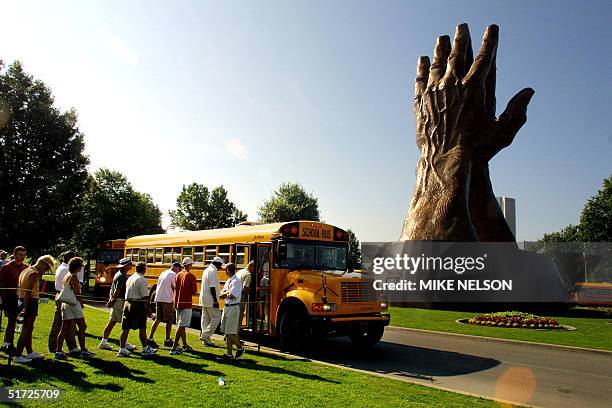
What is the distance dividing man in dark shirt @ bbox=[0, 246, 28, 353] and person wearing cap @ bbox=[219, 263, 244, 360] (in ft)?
12.4

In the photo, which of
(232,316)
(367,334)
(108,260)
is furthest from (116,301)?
(108,260)

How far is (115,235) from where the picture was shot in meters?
42.3

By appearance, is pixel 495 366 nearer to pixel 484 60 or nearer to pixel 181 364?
pixel 181 364

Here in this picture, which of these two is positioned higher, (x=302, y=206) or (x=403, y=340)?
(x=302, y=206)

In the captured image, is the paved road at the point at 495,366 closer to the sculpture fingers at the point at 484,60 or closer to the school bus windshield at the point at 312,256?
the school bus windshield at the point at 312,256

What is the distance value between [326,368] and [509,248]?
2183cm

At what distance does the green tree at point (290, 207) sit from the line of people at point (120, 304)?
54493 mm

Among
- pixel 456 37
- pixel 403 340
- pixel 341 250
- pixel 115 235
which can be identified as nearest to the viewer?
pixel 341 250

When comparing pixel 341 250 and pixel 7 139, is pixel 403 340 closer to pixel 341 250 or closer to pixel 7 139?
pixel 341 250

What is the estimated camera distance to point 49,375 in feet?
23.6

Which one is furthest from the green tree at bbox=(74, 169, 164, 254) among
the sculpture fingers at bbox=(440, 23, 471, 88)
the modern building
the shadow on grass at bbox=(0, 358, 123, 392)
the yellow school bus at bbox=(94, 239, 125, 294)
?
the modern building

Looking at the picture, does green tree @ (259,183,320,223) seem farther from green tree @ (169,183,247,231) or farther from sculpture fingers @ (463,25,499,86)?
sculpture fingers @ (463,25,499,86)

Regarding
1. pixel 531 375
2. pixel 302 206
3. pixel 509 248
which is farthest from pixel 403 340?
pixel 302 206

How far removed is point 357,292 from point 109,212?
3675 centimetres
